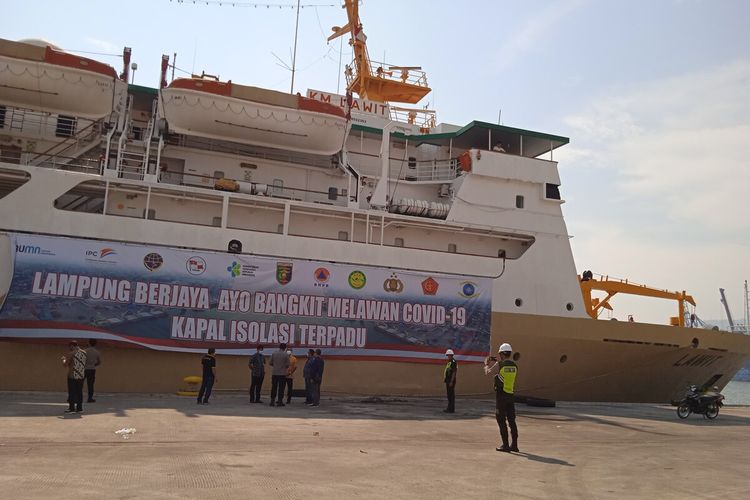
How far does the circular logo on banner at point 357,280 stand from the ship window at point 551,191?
6.98 meters

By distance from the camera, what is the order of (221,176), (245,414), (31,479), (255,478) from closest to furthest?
1. (31,479)
2. (255,478)
3. (245,414)
4. (221,176)

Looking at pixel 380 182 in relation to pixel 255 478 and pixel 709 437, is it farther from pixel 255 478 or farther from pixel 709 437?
pixel 255 478

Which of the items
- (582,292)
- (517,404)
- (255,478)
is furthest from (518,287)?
(255,478)

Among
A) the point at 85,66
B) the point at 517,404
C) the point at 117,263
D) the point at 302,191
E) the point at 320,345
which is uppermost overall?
the point at 85,66

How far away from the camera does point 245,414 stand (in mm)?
10484

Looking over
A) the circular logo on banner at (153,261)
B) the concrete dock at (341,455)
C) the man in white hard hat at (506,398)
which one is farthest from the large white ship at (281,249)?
the man in white hard hat at (506,398)

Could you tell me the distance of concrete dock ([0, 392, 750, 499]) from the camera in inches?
196

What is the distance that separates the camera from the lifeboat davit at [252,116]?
627 inches

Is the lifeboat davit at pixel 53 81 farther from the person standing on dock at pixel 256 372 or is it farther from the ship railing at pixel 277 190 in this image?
the person standing on dock at pixel 256 372

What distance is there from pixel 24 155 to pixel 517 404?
14549 mm

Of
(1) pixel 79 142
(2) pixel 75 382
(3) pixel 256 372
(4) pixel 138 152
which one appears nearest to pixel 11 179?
(1) pixel 79 142

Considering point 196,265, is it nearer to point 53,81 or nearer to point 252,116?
point 252,116

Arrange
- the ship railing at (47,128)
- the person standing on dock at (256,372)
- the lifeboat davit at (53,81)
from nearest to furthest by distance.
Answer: the person standing on dock at (256,372)
the lifeboat davit at (53,81)
the ship railing at (47,128)

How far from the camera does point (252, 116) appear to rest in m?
16.4
